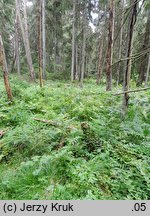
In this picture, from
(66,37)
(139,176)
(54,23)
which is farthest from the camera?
(66,37)

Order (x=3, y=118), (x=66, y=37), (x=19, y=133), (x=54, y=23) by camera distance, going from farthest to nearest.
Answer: (x=66, y=37) → (x=54, y=23) → (x=3, y=118) → (x=19, y=133)

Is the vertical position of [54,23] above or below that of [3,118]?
above

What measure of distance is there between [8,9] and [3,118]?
637 inches

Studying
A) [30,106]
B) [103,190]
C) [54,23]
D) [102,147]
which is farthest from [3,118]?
[54,23]

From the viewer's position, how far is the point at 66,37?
22.8 meters

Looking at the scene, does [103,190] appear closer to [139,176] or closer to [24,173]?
[139,176]

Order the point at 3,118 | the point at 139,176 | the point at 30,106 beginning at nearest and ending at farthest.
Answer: the point at 139,176, the point at 3,118, the point at 30,106

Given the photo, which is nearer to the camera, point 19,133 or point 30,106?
point 19,133

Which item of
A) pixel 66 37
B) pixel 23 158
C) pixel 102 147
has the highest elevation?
pixel 66 37

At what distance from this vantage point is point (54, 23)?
2112 cm

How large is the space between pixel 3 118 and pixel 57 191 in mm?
3136

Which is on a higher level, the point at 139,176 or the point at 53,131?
the point at 53,131

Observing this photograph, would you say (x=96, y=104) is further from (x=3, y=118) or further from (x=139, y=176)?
(x=139, y=176)

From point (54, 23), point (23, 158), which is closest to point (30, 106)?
point (23, 158)
